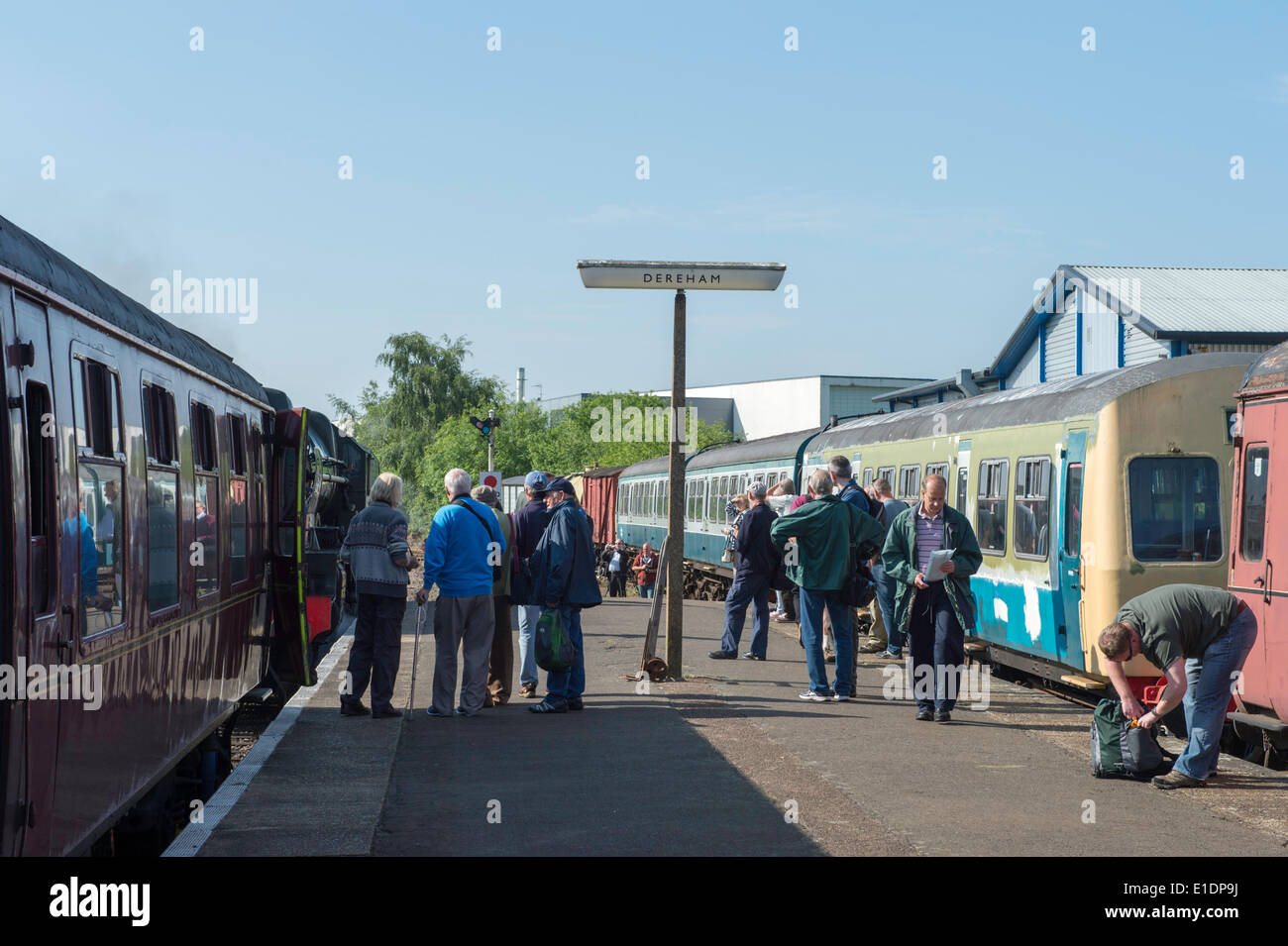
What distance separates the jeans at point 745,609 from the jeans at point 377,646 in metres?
4.30

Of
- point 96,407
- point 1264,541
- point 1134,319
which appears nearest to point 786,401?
point 1134,319

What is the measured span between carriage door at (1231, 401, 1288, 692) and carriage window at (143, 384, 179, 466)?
655 centimetres

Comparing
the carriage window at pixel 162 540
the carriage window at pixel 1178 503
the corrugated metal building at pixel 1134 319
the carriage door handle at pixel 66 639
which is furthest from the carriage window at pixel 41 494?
the corrugated metal building at pixel 1134 319

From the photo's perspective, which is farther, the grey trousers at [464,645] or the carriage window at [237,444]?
the grey trousers at [464,645]

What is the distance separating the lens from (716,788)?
26.5 feet

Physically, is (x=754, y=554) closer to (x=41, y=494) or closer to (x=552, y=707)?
(x=552, y=707)

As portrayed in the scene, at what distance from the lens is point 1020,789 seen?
815 centimetres

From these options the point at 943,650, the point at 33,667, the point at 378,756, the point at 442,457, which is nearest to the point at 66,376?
the point at 33,667

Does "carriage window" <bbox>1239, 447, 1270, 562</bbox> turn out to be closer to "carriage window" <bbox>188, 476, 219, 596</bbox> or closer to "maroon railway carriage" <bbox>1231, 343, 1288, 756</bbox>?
"maroon railway carriage" <bbox>1231, 343, 1288, 756</bbox>

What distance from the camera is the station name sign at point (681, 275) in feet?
40.0

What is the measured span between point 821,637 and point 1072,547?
2160 mm

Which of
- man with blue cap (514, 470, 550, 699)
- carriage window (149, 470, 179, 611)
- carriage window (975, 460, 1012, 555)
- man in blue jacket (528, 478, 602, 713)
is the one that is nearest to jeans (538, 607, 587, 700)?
man in blue jacket (528, 478, 602, 713)

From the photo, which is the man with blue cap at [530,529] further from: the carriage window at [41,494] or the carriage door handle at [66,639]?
the carriage window at [41,494]

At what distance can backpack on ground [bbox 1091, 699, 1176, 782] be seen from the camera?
8344mm
